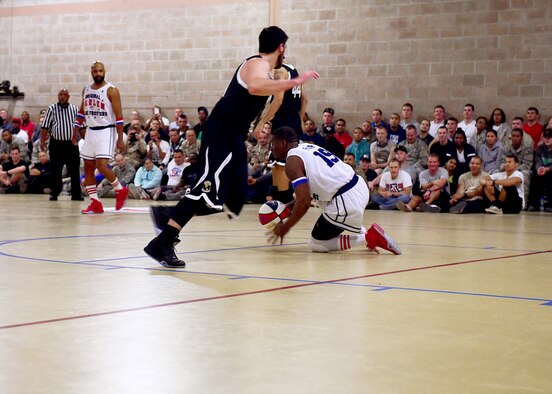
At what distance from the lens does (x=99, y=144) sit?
40.3 ft

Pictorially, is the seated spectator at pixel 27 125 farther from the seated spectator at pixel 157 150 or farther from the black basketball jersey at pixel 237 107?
the black basketball jersey at pixel 237 107

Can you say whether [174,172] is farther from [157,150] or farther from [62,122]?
[62,122]

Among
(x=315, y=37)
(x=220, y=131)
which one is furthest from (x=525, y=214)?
(x=220, y=131)

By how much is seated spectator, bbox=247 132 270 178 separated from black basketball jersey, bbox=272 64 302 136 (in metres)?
7.71

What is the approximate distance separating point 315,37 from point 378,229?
13.0 meters

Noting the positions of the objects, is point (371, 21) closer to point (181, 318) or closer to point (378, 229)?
point (378, 229)

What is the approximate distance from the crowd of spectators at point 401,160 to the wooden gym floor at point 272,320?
727 centimetres

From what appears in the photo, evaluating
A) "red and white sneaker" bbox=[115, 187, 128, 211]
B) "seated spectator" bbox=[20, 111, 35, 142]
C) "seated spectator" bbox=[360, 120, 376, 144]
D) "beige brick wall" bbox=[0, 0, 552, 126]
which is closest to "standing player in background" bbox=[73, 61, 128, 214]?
"red and white sneaker" bbox=[115, 187, 128, 211]

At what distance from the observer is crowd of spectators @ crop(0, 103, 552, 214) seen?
50.4 ft

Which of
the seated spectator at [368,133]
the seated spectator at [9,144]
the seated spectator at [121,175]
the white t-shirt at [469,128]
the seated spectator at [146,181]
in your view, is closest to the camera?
the white t-shirt at [469,128]

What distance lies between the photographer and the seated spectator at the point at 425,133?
17.0m

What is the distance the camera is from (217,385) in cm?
294

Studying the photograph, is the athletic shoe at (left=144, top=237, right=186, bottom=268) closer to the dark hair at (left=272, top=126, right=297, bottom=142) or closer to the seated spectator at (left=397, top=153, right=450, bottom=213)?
the dark hair at (left=272, top=126, right=297, bottom=142)

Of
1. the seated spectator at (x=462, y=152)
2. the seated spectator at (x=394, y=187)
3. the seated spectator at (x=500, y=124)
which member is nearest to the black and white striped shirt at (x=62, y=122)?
the seated spectator at (x=394, y=187)
